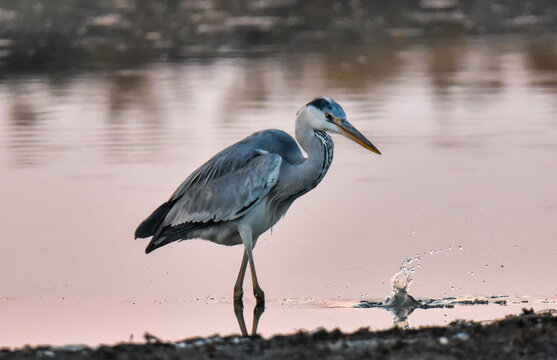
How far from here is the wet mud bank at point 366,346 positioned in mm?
5828

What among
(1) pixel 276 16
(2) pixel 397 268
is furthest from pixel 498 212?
(1) pixel 276 16

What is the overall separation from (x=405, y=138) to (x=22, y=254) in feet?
19.3

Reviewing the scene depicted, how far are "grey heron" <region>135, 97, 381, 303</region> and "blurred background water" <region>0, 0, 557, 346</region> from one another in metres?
0.37

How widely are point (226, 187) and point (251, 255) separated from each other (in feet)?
1.63

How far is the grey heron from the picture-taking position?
8570 mm

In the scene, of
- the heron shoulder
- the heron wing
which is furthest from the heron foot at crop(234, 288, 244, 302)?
the heron shoulder

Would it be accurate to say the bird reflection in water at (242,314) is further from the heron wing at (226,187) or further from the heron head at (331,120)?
the heron head at (331,120)

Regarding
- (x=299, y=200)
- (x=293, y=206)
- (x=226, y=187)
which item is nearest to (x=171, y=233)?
(x=226, y=187)

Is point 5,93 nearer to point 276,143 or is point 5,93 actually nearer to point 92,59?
point 92,59

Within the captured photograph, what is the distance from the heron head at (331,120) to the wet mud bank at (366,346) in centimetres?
230

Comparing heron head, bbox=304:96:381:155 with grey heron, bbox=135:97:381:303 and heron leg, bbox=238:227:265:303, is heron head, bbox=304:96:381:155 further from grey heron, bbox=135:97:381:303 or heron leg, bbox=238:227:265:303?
heron leg, bbox=238:227:265:303

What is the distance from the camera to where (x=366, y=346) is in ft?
19.6

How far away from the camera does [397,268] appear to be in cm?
909

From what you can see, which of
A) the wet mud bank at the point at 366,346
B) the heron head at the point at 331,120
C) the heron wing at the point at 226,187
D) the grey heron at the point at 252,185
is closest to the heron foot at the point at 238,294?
the grey heron at the point at 252,185
